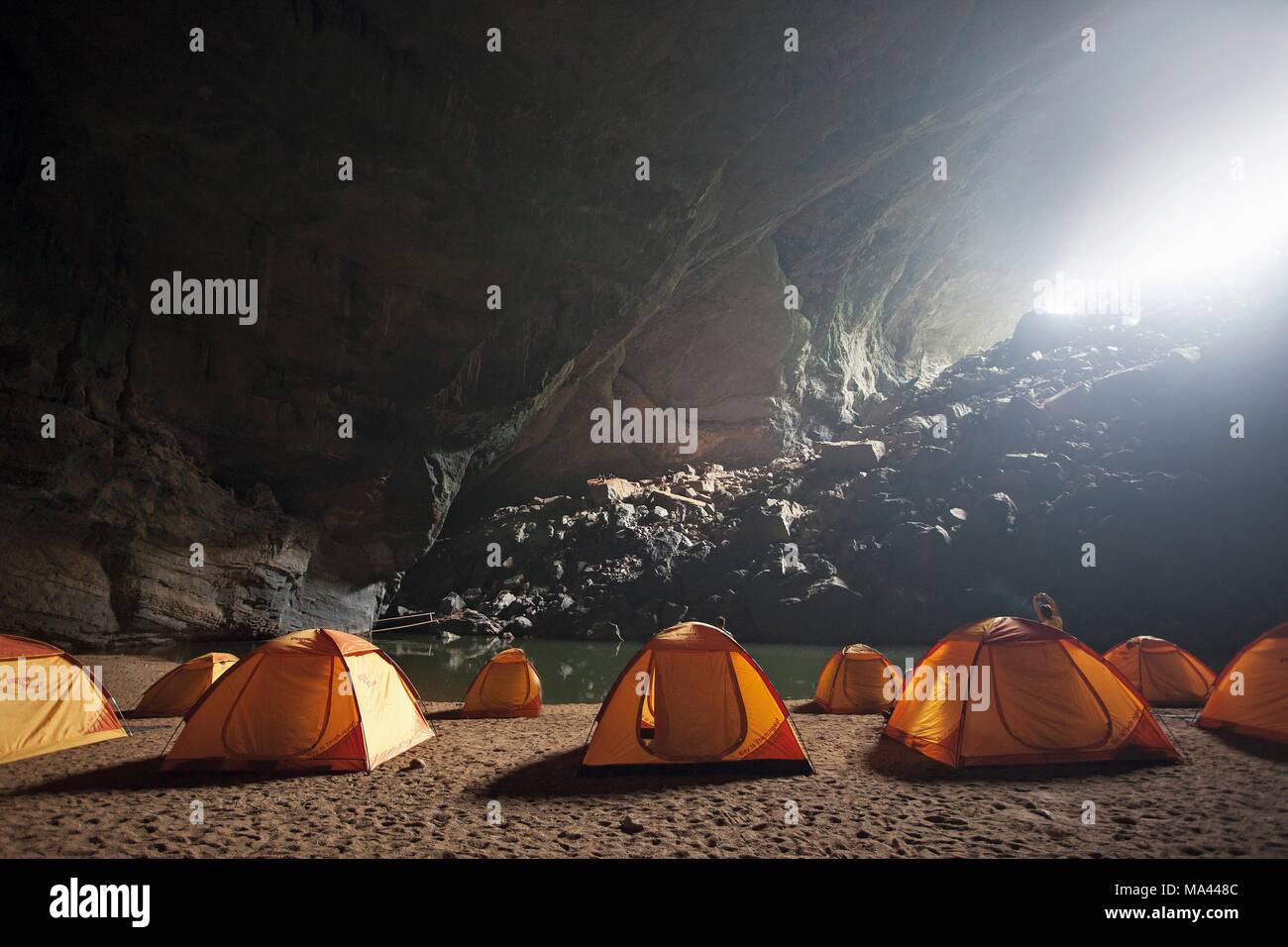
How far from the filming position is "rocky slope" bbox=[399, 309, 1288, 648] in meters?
27.9

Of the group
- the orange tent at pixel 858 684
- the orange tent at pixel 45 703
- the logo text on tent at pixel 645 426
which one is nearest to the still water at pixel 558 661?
the orange tent at pixel 858 684

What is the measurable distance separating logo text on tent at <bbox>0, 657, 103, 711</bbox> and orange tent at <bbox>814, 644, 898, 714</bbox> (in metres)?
11.6

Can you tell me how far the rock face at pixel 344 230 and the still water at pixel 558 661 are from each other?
123 inches

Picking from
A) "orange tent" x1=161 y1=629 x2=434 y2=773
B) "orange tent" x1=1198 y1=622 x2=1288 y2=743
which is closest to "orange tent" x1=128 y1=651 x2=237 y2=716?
"orange tent" x1=161 y1=629 x2=434 y2=773

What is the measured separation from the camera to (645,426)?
4478 cm

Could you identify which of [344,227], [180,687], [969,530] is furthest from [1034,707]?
[969,530]

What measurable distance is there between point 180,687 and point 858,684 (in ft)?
40.2

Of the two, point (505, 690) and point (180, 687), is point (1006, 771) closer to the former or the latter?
point (505, 690)

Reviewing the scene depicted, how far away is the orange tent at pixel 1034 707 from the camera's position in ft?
21.8

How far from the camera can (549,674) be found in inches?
854

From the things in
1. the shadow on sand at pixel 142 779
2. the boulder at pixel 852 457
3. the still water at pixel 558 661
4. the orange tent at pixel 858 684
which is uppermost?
the boulder at pixel 852 457

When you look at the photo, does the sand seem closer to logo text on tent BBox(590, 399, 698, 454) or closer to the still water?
the still water
